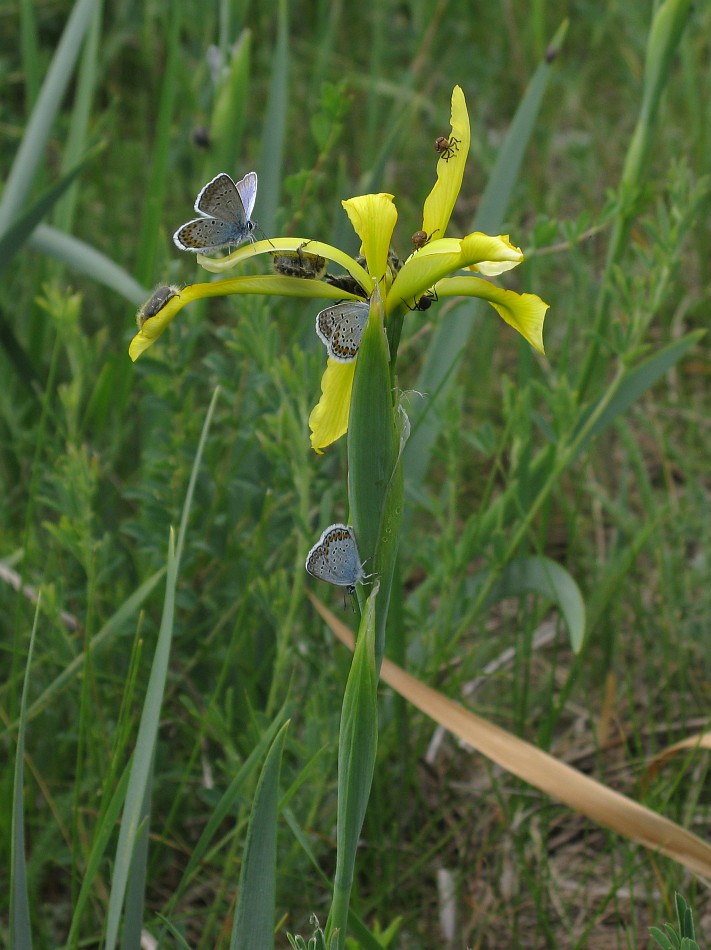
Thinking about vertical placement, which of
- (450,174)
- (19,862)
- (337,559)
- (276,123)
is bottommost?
(19,862)

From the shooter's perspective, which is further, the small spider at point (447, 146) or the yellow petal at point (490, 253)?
the small spider at point (447, 146)

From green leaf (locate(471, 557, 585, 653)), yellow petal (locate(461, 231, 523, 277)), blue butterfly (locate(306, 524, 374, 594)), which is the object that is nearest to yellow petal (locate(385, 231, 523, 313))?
yellow petal (locate(461, 231, 523, 277))

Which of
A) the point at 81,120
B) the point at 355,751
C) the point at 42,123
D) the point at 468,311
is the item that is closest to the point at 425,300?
the point at 355,751

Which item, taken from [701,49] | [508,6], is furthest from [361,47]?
[701,49]

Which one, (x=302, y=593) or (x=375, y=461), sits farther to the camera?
(x=302, y=593)

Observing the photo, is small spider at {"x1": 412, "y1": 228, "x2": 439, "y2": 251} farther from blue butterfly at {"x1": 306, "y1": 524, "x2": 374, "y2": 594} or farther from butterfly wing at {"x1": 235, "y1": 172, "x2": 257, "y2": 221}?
blue butterfly at {"x1": 306, "y1": 524, "x2": 374, "y2": 594}

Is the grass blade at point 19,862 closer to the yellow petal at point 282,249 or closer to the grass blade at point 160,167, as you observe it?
the yellow petal at point 282,249

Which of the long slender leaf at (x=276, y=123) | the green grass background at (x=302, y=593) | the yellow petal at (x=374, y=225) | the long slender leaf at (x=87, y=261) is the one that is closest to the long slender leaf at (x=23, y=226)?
the green grass background at (x=302, y=593)

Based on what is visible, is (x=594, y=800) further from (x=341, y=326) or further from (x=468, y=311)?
(x=468, y=311)
